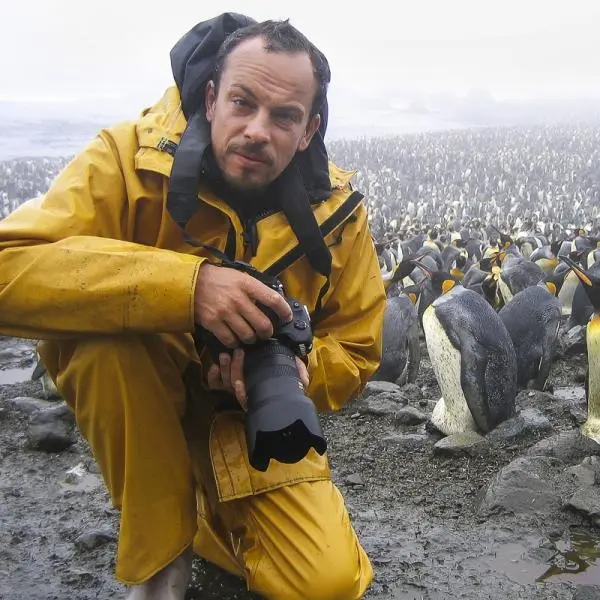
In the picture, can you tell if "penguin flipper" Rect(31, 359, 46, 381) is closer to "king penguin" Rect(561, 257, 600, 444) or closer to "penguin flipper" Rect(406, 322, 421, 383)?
"penguin flipper" Rect(406, 322, 421, 383)

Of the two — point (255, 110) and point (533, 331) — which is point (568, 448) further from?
point (255, 110)

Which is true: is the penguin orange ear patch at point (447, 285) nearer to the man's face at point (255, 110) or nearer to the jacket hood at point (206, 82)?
the jacket hood at point (206, 82)

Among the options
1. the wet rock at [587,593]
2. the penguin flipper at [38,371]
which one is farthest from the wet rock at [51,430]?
the wet rock at [587,593]

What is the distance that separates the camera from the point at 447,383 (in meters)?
2.83

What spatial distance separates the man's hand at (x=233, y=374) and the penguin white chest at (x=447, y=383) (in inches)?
58.9

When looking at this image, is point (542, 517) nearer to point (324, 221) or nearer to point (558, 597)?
point (558, 597)

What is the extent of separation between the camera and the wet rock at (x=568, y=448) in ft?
7.06

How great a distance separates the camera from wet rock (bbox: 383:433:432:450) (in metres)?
2.39

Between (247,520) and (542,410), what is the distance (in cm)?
184

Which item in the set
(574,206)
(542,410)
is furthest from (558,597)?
(574,206)

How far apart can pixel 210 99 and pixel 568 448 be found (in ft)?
4.99

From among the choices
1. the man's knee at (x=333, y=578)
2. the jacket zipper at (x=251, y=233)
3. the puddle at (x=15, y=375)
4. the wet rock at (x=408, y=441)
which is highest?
the jacket zipper at (x=251, y=233)

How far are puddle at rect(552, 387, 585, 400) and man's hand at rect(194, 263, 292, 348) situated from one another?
2.40 meters

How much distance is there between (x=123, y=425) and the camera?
1.21m
